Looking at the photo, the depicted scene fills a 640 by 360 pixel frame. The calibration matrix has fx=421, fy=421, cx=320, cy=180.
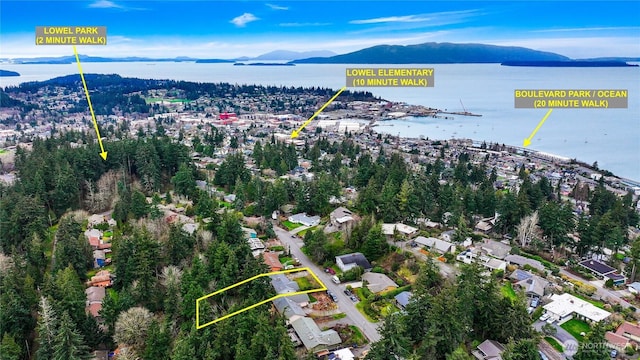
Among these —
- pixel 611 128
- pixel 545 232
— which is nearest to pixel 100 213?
pixel 545 232

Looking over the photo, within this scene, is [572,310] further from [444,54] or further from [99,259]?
[444,54]

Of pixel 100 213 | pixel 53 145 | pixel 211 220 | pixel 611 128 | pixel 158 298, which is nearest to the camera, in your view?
pixel 158 298

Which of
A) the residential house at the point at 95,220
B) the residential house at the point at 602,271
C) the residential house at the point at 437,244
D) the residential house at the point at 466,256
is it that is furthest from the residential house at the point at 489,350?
the residential house at the point at 95,220

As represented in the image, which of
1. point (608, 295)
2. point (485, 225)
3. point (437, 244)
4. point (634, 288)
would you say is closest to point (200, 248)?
point (437, 244)

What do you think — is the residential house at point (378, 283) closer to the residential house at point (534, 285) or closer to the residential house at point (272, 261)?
the residential house at point (272, 261)

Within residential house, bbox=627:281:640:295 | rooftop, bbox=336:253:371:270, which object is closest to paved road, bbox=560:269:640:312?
residential house, bbox=627:281:640:295

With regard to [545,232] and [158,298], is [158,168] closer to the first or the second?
[158,298]

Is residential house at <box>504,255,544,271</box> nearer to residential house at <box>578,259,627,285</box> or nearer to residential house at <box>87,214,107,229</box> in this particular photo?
residential house at <box>578,259,627,285</box>
